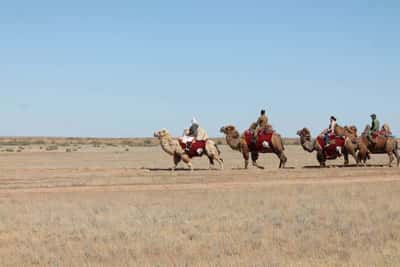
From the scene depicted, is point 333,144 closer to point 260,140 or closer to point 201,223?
point 260,140

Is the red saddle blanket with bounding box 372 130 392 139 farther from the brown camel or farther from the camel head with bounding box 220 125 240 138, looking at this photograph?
the camel head with bounding box 220 125 240 138

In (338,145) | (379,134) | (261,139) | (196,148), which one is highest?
(379,134)

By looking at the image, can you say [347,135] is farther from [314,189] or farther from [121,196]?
[121,196]

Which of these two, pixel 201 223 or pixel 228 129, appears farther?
pixel 228 129

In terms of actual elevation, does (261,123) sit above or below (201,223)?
above

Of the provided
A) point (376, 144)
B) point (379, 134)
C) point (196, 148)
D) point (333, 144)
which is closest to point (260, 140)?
point (196, 148)

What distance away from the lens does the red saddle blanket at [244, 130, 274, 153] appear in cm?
3547

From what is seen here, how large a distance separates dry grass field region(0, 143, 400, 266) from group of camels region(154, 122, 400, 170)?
6.57 meters

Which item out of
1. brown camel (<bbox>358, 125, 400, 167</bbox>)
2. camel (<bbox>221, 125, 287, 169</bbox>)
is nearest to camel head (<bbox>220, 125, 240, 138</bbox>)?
camel (<bbox>221, 125, 287, 169</bbox>)

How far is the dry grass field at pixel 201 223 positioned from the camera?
1327 cm

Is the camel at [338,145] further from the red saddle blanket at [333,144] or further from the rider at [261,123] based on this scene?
the rider at [261,123]

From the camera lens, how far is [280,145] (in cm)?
3572

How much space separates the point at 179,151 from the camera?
113 feet

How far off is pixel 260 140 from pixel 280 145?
1012mm
